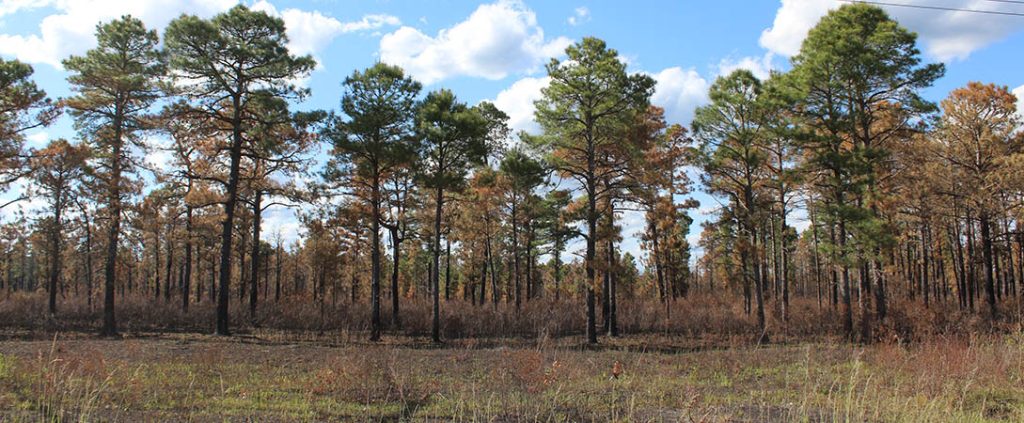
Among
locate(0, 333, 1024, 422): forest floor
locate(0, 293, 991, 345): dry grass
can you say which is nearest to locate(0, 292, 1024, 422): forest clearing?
locate(0, 333, 1024, 422): forest floor

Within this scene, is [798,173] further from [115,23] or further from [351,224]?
[115,23]

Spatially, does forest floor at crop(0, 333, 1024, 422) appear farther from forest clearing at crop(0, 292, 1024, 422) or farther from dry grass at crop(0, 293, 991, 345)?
dry grass at crop(0, 293, 991, 345)

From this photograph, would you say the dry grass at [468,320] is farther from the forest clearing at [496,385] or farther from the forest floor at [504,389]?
the forest floor at [504,389]

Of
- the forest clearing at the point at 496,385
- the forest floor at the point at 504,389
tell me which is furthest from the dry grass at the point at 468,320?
the forest floor at the point at 504,389

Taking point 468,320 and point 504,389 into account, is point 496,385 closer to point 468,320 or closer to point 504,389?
point 504,389

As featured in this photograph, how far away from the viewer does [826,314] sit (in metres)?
24.3

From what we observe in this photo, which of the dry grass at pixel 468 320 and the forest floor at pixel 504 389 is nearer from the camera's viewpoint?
the forest floor at pixel 504 389

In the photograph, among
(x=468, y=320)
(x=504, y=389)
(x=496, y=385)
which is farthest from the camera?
(x=468, y=320)

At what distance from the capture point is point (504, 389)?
7766 millimetres

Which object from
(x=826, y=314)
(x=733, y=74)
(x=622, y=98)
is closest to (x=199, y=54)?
(x=622, y=98)

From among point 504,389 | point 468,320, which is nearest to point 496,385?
point 504,389

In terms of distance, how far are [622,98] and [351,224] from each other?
10099 mm

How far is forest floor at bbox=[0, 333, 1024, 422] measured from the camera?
6.27 metres

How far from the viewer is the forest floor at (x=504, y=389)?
247 inches
